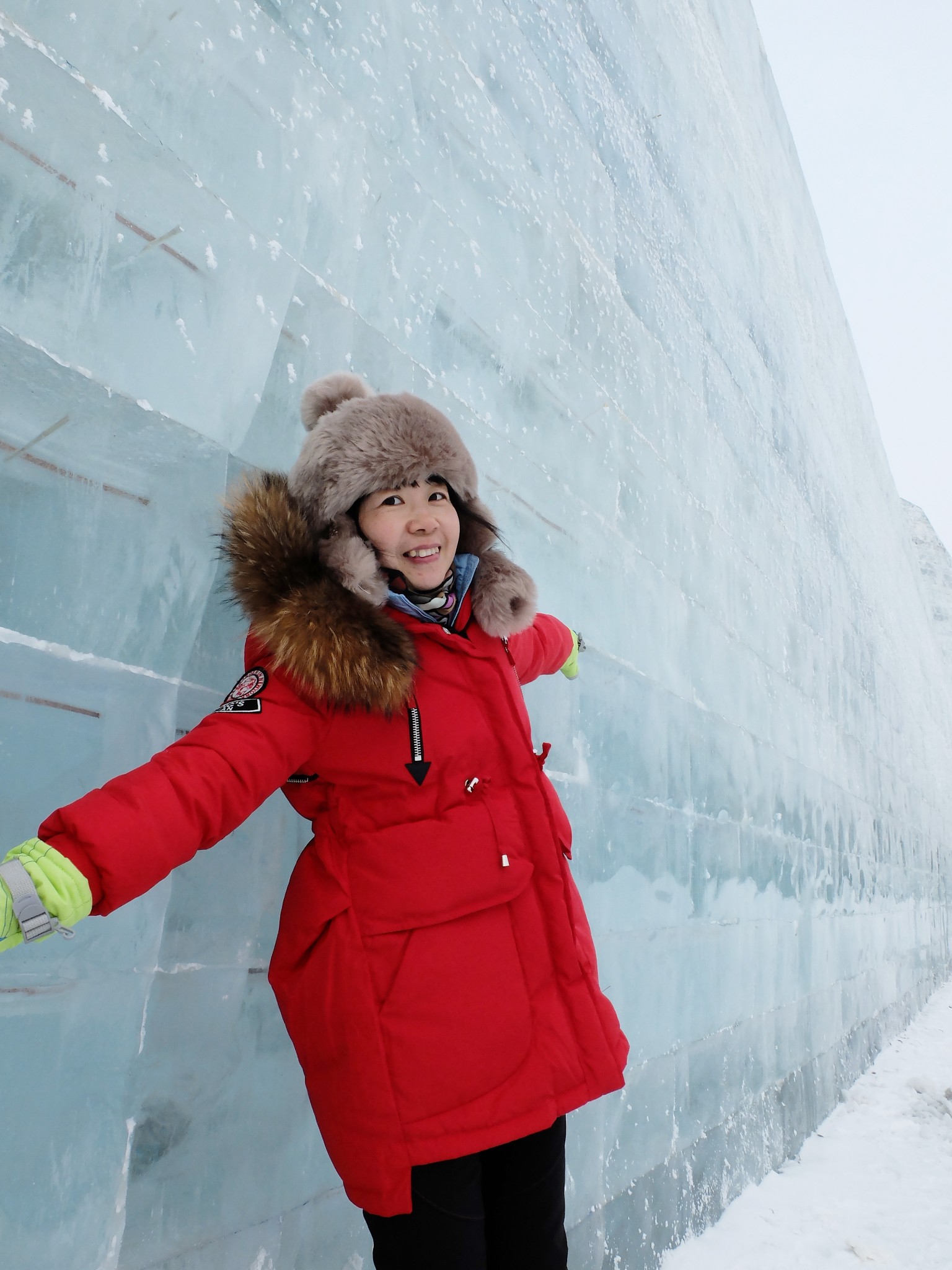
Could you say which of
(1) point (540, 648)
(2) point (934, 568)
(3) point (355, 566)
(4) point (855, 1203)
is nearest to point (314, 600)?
(3) point (355, 566)

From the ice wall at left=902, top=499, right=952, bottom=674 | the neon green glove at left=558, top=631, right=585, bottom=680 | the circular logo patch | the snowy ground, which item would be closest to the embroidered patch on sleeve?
the circular logo patch

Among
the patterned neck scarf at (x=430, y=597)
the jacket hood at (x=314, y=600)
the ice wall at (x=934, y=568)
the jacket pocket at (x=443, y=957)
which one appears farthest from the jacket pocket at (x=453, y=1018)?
the ice wall at (x=934, y=568)

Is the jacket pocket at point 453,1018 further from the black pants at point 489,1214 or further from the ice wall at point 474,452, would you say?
the ice wall at point 474,452

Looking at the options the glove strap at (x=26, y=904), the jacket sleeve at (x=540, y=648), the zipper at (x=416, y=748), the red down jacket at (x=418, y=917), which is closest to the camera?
the glove strap at (x=26, y=904)

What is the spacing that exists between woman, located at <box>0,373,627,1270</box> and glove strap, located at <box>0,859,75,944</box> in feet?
0.44

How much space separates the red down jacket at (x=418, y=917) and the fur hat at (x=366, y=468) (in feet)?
0.31

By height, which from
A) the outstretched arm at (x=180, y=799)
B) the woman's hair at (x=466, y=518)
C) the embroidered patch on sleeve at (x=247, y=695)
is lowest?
the outstretched arm at (x=180, y=799)

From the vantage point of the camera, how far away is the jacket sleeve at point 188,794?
716mm

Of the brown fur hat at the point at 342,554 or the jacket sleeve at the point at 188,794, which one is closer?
A: the jacket sleeve at the point at 188,794

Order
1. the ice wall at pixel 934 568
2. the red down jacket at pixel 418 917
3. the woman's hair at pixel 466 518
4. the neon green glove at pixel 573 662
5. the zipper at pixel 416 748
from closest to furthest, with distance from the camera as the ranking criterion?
the red down jacket at pixel 418 917, the zipper at pixel 416 748, the woman's hair at pixel 466 518, the neon green glove at pixel 573 662, the ice wall at pixel 934 568

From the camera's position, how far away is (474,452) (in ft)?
5.80

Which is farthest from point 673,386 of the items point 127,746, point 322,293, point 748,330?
point 127,746

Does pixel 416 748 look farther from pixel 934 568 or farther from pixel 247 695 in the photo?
pixel 934 568

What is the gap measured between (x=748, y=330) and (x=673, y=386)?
4.13ft
